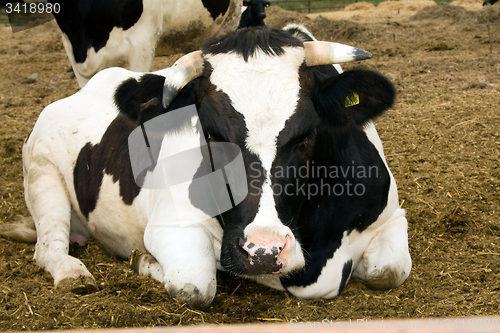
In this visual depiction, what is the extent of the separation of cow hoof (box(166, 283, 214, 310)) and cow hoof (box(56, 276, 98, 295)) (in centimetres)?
53

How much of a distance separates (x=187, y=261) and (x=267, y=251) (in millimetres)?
860

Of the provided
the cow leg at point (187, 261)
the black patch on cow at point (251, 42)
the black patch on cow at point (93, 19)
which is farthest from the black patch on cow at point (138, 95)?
the black patch on cow at point (93, 19)

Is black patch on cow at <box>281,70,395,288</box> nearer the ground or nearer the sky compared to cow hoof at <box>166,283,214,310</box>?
nearer the sky

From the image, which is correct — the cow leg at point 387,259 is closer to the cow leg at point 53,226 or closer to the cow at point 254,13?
the cow leg at point 53,226

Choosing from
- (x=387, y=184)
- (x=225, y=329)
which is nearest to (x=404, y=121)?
(x=387, y=184)

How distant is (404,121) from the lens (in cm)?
623

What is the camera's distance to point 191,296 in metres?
3.01

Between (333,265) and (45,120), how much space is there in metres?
2.84

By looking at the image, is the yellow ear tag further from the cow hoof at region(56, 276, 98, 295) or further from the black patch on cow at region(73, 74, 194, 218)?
the cow hoof at region(56, 276, 98, 295)

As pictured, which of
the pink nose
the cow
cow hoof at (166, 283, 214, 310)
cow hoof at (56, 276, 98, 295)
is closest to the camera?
the pink nose

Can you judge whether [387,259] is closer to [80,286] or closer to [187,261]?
[187,261]

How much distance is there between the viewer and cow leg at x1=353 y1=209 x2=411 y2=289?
3244 millimetres

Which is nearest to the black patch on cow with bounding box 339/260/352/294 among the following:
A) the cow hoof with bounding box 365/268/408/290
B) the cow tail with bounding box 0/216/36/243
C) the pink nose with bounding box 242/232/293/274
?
the cow hoof with bounding box 365/268/408/290

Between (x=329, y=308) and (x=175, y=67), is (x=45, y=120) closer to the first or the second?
(x=175, y=67)
